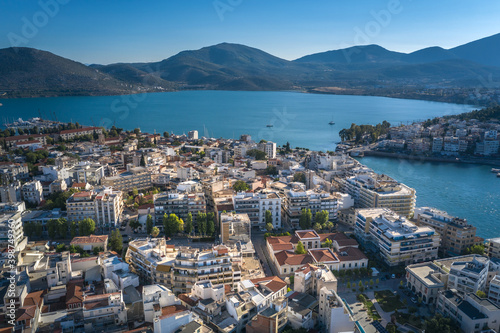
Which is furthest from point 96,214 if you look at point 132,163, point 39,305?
point 132,163

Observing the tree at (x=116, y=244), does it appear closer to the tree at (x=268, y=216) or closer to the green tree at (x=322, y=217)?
the tree at (x=268, y=216)

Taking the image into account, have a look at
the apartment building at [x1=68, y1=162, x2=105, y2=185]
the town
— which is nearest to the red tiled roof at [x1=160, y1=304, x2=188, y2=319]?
the town

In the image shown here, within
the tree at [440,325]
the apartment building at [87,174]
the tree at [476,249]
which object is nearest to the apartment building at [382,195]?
the tree at [476,249]

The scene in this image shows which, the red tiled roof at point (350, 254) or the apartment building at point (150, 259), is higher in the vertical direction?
the apartment building at point (150, 259)

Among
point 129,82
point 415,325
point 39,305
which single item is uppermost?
point 129,82

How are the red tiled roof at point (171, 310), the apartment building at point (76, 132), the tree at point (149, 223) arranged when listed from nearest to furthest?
the red tiled roof at point (171, 310) → the tree at point (149, 223) → the apartment building at point (76, 132)

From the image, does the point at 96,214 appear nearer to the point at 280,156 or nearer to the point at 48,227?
the point at 48,227

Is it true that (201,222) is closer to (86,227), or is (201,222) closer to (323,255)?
(86,227)

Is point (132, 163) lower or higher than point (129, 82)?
lower
